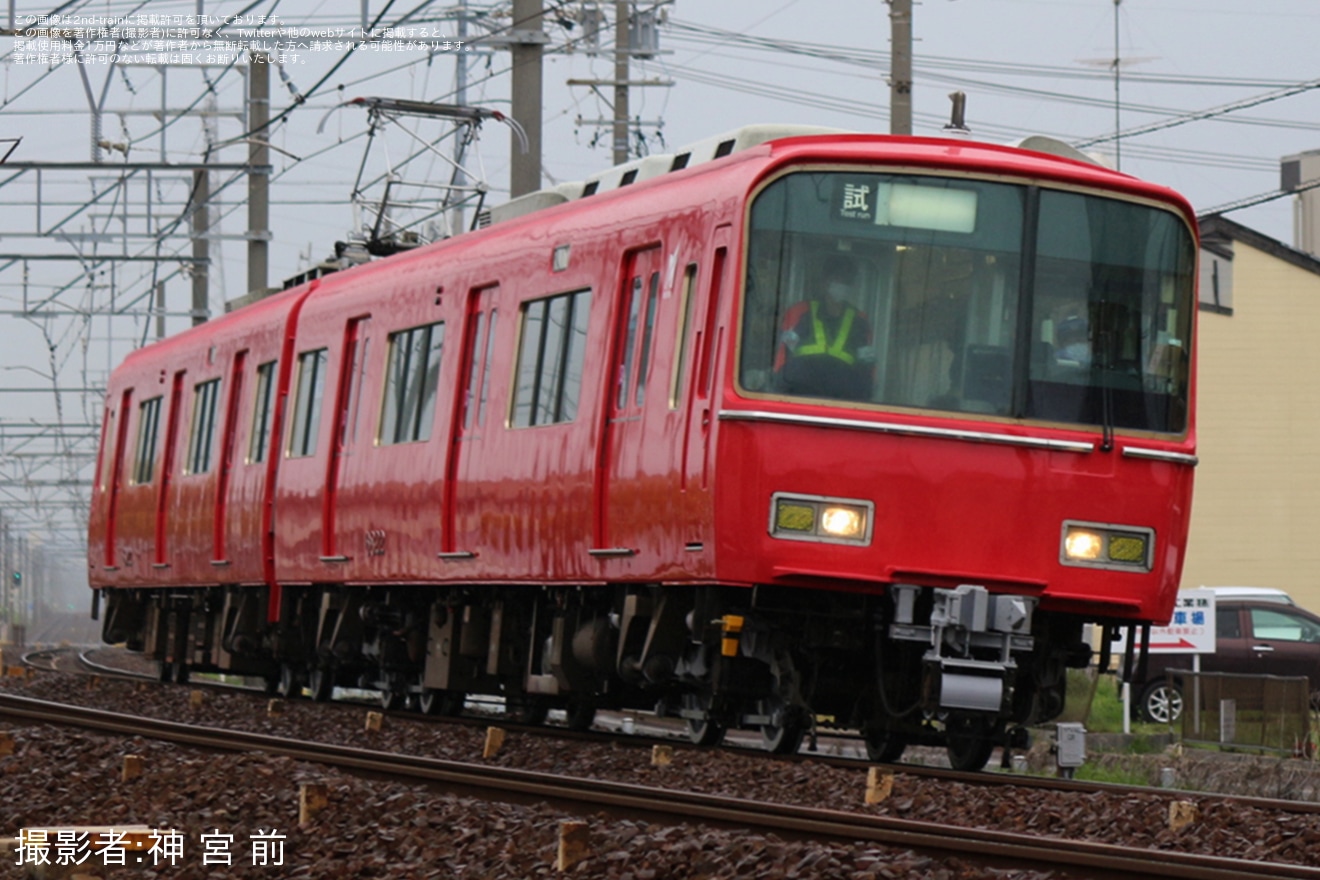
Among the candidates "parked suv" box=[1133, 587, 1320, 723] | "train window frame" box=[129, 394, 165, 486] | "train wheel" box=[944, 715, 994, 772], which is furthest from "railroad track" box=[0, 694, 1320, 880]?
"parked suv" box=[1133, 587, 1320, 723]

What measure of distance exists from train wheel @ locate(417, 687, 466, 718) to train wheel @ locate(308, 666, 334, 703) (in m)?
2.34

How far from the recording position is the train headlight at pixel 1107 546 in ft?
37.1

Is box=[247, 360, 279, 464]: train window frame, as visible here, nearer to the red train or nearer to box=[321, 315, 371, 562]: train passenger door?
box=[321, 315, 371, 562]: train passenger door

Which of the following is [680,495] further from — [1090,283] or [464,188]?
[464,188]

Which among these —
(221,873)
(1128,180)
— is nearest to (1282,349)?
(1128,180)

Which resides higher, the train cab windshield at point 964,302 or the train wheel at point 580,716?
the train cab windshield at point 964,302

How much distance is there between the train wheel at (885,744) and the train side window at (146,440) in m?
12.1

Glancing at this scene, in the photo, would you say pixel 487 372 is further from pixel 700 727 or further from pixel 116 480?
pixel 116 480

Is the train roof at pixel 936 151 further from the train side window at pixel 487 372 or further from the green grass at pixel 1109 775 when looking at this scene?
the green grass at pixel 1109 775

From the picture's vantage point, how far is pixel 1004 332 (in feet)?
36.8

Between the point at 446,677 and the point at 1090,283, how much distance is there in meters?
6.13

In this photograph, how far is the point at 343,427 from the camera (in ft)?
56.4

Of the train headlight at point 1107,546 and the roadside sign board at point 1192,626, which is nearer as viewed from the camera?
the train headlight at point 1107,546

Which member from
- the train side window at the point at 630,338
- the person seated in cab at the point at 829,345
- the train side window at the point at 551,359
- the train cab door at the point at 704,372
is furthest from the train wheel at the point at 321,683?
the person seated in cab at the point at 829,345
